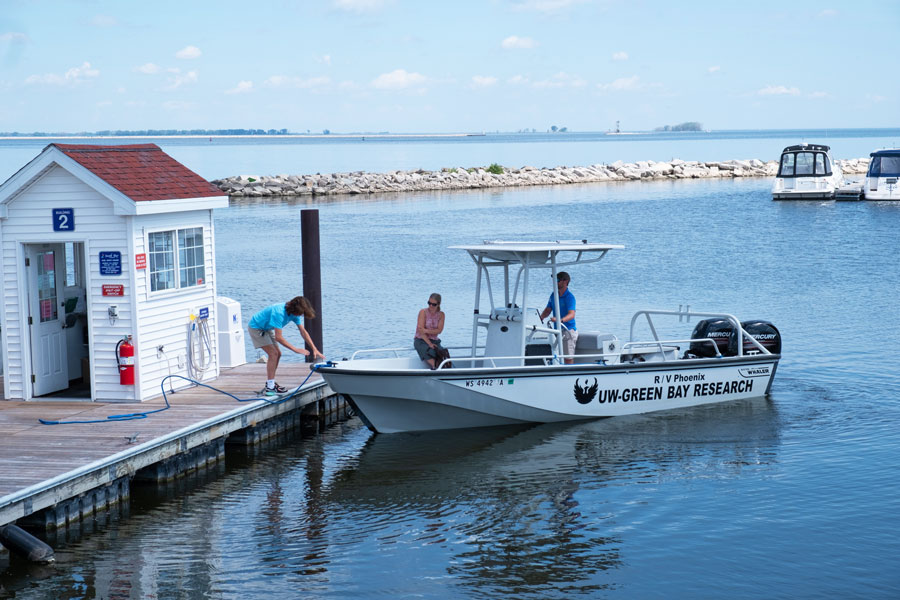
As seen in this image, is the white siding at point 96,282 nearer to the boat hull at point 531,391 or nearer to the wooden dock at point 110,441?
the wooden dock at point 110,441

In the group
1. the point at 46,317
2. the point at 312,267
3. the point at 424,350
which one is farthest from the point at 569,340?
the point at 46,317

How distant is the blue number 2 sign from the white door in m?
0.55

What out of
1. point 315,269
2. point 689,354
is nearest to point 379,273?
point 315,269

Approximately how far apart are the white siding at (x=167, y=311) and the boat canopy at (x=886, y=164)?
2006 inches

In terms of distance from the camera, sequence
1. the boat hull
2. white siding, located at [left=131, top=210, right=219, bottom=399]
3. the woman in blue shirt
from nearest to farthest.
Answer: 1. white siding, located at [left=131, top=210, right=219, bottom=399]
2. the woman in blue shirt
3. the boat hull

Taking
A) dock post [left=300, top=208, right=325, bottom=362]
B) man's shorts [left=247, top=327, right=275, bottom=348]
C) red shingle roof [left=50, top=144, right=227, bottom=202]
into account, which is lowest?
man's shorts [left=247, top=327, right=275, bottom=348]

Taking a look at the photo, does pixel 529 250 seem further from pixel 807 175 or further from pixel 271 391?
pixel 807 175

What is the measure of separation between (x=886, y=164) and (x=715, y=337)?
157 ft

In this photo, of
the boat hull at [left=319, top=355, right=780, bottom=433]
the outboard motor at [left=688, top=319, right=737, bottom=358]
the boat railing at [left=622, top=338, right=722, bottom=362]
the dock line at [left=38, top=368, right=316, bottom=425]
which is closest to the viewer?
the dock line at [left=38, top=368, right=316, bottom=425]

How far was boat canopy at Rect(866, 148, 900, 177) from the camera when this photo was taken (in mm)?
57906

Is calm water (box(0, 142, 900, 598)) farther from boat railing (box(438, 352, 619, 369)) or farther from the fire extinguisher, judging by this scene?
the fire extinguisher

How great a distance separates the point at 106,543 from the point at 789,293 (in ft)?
74.2

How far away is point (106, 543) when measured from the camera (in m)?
10.9

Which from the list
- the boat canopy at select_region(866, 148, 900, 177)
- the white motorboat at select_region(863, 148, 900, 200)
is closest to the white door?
the white motorboat at select_region(863, 148, 900, 200)
